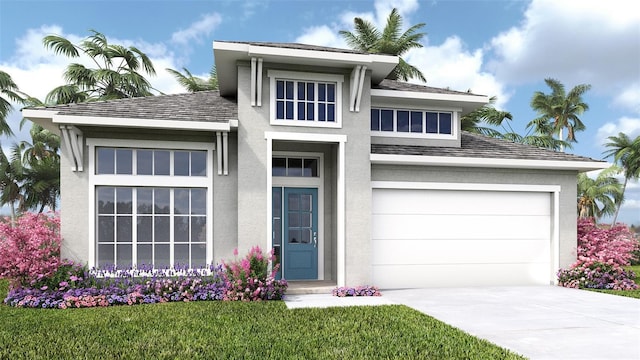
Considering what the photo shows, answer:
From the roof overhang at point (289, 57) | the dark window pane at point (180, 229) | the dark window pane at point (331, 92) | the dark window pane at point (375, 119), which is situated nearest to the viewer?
the roof overhang at point (289, 57)

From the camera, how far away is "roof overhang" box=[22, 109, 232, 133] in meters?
9.22

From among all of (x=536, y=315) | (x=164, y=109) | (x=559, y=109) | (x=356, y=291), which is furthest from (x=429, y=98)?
(x=559, y=109)

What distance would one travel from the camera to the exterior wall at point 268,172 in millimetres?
9867

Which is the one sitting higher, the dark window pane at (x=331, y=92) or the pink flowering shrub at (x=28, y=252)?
the dark window pane at (x=331, y=92)

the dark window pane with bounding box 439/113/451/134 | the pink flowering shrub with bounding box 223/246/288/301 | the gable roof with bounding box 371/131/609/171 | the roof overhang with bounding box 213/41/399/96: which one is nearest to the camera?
the pink flowering shrub with bounding box 223/246/288/301

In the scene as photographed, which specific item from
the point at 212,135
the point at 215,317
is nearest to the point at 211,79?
the point at 212,135

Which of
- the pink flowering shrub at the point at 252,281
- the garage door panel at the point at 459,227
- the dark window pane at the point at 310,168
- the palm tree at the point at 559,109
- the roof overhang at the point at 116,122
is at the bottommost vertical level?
the pink flowering shrub at the point at 252,281

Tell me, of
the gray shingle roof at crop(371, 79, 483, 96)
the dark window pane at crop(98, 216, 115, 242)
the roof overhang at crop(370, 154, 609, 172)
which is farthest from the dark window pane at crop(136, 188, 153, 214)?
the gray shingle roof at crop(371, 79, 483, 96)

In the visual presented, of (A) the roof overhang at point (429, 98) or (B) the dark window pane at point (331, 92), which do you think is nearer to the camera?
(B) the dark window pane at point (331, 92)

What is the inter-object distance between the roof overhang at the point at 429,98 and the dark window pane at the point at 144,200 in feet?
18.7

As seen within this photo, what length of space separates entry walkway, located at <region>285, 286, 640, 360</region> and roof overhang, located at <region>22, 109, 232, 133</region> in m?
4.02

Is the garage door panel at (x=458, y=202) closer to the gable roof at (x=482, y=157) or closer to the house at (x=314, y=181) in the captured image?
the house at (x=314, y=181)

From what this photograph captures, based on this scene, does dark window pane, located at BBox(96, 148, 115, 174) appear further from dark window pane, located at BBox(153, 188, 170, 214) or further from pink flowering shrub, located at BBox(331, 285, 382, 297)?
pink flowering shrub, located at BBox(331, 285, 382, 297)

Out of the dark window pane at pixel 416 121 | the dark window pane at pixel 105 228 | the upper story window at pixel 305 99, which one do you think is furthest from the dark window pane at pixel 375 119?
the dark window pane at pixel 105 228
